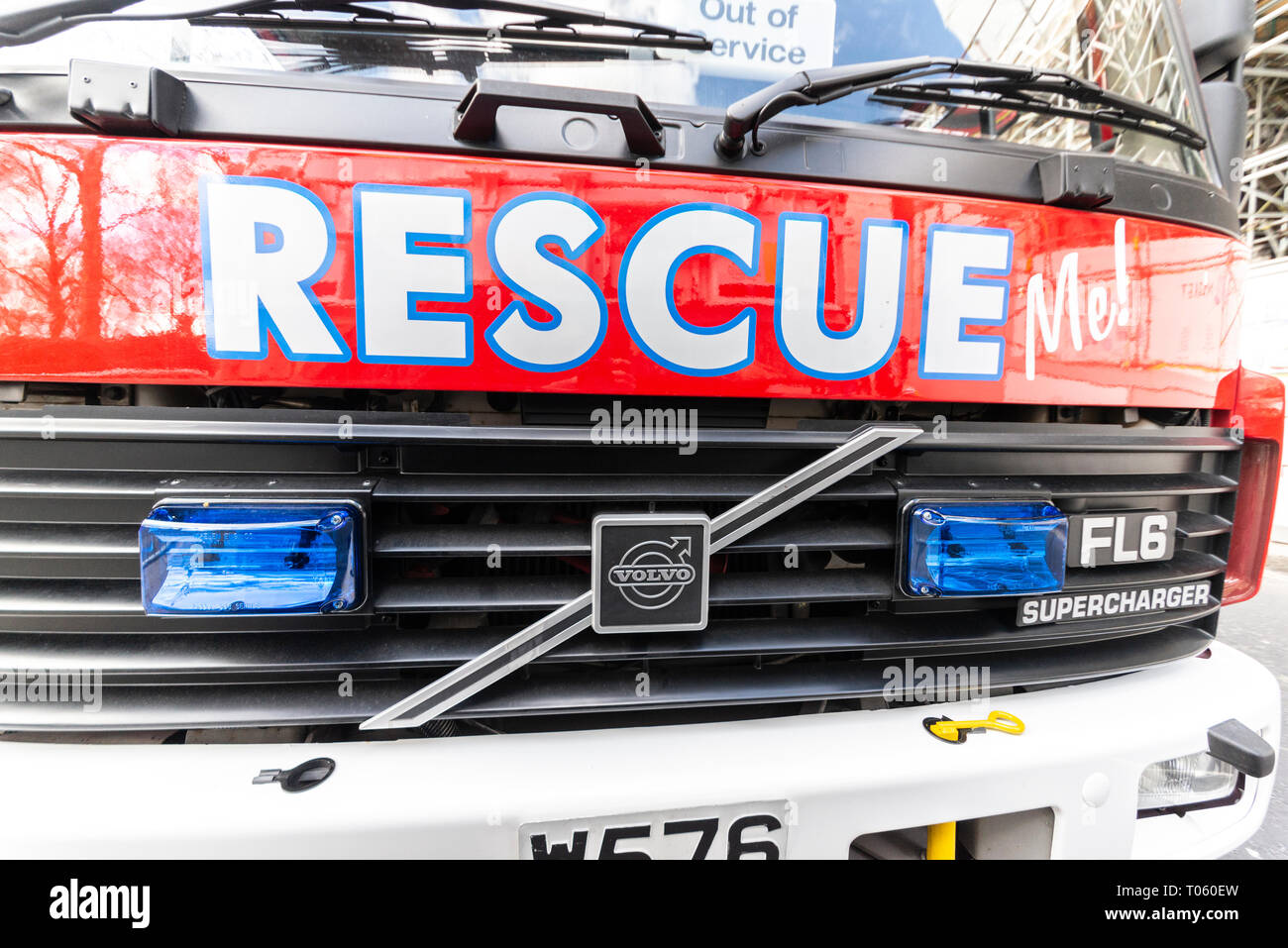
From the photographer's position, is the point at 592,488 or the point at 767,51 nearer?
the point at 592,488

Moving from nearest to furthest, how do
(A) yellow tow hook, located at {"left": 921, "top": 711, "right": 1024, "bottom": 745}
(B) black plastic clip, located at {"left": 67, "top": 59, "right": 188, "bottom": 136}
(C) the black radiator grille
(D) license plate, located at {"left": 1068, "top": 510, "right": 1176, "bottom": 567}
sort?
1. (B) black plastic clip, located at {"left": 67, "top": 59, "right": 188, "bottom": 136}
2. (C) the black radiator grille
3. (A) yellow tow hook, located at {"left": 921, "top": 711, "right": 1024, "bottom": 745}
4. (D) license plate, located at {"left": 1068, "top": 510, "right": 1176, "bottom": 567}

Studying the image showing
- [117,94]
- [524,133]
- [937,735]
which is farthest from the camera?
[937,735]

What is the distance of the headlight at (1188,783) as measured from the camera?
1.27m

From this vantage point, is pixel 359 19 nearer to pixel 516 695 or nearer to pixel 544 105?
pixel 544 105

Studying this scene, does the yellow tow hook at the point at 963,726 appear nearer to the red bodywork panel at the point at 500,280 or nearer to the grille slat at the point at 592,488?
the grille slat at the point at 592,488

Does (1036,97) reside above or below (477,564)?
above

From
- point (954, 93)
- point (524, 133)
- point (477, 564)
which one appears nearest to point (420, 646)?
point (477, 564)

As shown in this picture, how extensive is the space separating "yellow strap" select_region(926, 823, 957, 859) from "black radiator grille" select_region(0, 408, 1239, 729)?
27 cm

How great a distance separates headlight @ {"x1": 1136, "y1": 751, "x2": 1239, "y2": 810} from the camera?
49.9 inches

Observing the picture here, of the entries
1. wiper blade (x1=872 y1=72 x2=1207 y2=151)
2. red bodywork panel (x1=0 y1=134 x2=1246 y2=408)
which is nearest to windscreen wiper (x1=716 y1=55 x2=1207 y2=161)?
wiper blade (x1=872 y1=72 x2=1207 y2=151)

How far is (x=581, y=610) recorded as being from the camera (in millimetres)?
1062

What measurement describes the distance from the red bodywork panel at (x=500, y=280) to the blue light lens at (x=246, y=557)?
216 millimetres

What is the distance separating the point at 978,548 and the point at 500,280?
0.98m

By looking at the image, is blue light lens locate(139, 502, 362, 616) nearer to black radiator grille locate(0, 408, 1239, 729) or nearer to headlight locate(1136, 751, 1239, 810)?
black radiator grille locate(0, 408, 1239, 729)
